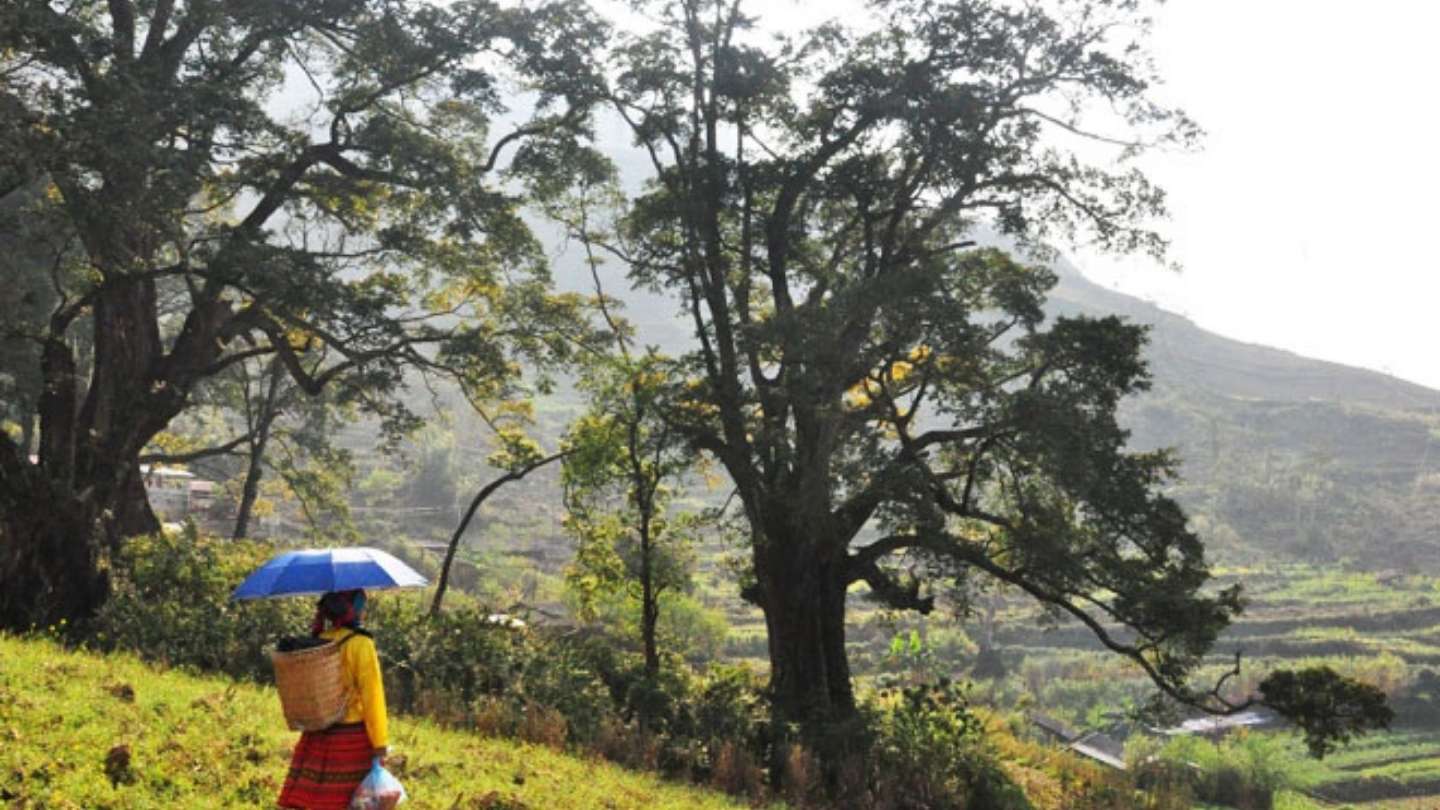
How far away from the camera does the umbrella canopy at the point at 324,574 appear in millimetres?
5535

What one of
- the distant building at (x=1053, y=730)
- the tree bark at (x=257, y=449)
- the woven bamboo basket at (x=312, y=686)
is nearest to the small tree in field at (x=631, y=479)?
the woven bamboo basket at (x=312, y=686)

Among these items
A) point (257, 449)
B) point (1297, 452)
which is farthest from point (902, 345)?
point (1297, 452)

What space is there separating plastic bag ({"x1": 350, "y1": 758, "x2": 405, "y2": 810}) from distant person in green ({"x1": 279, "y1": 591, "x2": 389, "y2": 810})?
0.07 meters

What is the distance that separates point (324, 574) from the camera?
5578mm

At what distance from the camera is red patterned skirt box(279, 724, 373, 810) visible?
5543 mm

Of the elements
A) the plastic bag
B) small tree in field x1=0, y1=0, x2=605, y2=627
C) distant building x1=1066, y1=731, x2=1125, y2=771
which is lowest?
distant building x1=1066, y1=731, x2=1125, y2=771

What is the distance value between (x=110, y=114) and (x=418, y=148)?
515 centimetres

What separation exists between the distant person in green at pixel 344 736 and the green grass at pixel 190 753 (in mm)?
1781

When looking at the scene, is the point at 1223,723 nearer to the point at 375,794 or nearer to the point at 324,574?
the point at 375,794

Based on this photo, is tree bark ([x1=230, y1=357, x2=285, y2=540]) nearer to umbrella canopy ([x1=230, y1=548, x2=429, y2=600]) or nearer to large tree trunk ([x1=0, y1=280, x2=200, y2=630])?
large tree trunk ([x1=0, y1=280, x2=200, y2=630])

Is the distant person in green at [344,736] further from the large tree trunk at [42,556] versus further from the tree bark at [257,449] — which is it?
the tree bark at [257,449]

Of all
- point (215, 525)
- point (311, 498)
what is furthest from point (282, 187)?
point (215, 525)

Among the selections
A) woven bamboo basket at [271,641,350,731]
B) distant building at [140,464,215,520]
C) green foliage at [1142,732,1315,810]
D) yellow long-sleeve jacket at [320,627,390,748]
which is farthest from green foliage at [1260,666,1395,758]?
distant building at [140,464,215,520]

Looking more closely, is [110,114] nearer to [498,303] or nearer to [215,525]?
[498,303]
